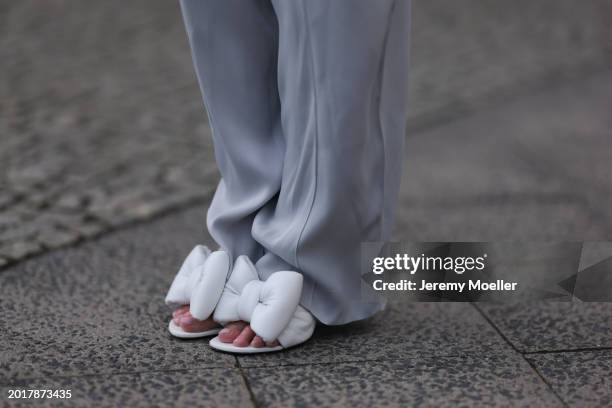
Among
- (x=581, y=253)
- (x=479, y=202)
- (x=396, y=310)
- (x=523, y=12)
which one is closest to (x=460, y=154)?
(x=479, y=202)

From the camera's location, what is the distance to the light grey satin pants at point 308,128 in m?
1.99

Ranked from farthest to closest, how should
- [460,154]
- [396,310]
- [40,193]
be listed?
[460,154] → [40,193] → [396,310]

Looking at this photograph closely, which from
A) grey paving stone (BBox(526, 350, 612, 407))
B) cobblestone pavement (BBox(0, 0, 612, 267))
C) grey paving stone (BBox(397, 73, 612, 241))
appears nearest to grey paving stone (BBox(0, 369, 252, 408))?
grey paving stone (BBox(526, 350, 612, 407))

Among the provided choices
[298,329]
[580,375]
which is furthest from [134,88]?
[580,375]

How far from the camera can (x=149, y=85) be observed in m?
5.20

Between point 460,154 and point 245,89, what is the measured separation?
2074 mm

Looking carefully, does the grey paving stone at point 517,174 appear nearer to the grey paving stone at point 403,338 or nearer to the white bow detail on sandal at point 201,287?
the grey paving stone at point 403,338

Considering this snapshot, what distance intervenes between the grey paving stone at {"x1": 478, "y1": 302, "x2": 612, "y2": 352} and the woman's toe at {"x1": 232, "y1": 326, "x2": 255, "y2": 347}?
2.14 feet

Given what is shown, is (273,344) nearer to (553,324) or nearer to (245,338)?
(245,338)

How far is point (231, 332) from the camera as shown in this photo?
2180 millimetres

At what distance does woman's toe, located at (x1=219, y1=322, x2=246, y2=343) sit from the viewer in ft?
7.13

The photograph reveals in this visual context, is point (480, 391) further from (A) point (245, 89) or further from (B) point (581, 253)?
(B) point (581, 253)

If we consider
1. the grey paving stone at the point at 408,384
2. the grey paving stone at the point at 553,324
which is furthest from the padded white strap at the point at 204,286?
the grey paving stone at the point at 553,324

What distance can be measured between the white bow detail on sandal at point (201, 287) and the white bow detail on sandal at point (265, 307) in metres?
0.02
